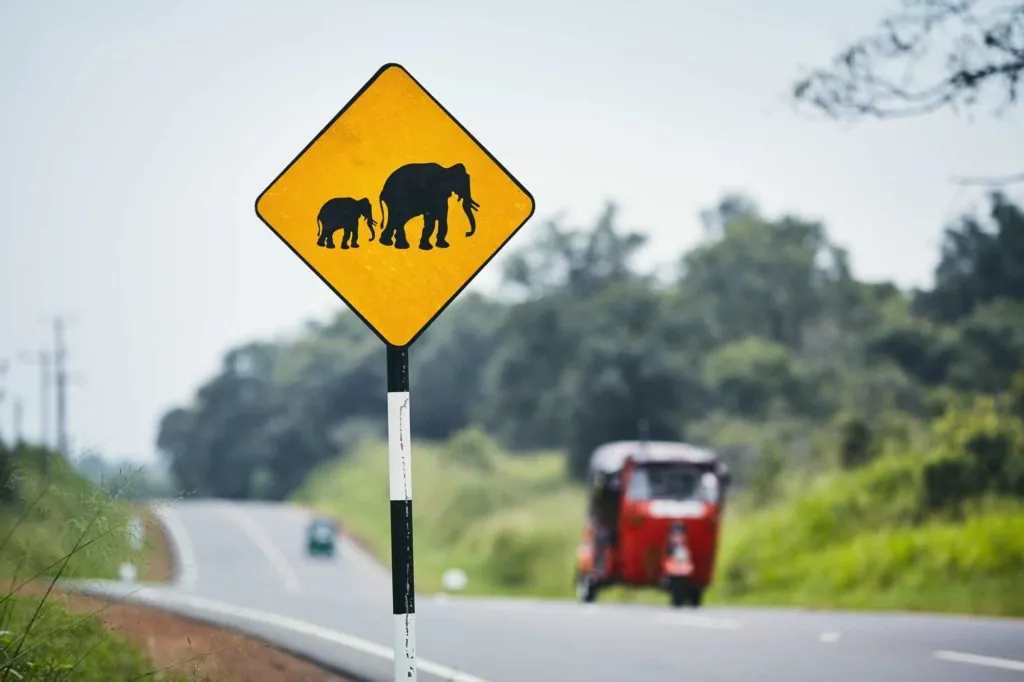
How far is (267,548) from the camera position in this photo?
256ft

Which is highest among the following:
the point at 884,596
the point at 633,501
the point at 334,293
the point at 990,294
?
the point at 990,294

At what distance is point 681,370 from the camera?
7106 centimetres

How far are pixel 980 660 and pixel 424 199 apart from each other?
619cm

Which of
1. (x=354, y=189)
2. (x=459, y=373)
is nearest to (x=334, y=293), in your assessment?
(x=354, y=189)

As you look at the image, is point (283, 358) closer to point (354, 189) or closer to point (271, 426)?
point (271, 426)

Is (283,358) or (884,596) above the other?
(283,358)

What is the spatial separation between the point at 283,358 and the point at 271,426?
1758 centimetres

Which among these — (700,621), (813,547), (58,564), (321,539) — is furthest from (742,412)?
(58,564)

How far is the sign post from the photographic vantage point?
7.34 meters

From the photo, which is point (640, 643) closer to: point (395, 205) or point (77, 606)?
point (77, 606)

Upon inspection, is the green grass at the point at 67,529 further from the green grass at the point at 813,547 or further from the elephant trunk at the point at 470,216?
the green grass at the point at 813,547

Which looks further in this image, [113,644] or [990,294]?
[990,294]

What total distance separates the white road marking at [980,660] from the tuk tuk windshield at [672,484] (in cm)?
1368

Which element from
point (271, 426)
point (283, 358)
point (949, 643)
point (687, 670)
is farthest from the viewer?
point (283, 358)
